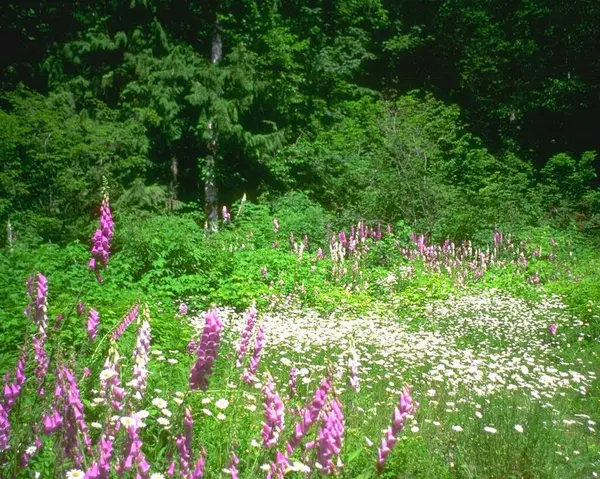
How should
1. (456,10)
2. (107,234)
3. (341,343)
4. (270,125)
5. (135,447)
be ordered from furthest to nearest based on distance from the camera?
(456,10) < (270,125) < (341,343) < (107,234) < (135,447)

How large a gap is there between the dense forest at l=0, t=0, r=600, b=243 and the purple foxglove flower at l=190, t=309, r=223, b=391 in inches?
324

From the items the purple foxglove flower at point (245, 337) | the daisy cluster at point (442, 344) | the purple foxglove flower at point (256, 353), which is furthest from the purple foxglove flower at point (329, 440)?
the daisy cluster at point (442, 344)

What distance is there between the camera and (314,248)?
39.8 feet

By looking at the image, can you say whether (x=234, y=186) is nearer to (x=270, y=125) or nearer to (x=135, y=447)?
(x=270, y=125)

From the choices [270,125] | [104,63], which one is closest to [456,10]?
[270,125]

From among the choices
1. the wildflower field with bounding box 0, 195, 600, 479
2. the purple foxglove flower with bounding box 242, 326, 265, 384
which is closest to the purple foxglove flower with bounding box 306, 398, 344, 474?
the wildflower field with bounding box 0, 195, 600, 479

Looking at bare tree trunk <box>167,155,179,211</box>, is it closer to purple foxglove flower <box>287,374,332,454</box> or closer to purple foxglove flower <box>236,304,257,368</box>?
purple foxglove flower <box>236,304,257,368</box>

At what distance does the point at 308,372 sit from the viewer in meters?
4.43

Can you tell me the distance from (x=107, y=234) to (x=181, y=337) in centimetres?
144

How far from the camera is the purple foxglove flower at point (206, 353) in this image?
2105 mm

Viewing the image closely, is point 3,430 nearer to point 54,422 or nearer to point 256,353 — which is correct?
point 54,422

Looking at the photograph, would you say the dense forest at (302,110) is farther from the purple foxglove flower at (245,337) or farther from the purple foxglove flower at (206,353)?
the purple foxglove flower at (206,353)

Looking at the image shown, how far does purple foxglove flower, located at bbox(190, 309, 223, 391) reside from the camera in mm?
2105

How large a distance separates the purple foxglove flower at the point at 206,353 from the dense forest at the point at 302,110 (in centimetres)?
822
